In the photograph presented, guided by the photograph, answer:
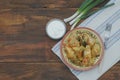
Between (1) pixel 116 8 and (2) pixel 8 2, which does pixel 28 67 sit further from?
(1) pixel 116 8

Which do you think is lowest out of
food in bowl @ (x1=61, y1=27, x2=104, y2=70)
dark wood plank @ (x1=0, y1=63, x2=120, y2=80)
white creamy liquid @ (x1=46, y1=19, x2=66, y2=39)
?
dark wood plank @ (x1=0, y1=63, x2=120, y2=80)

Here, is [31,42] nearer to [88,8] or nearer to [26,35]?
[26,35]

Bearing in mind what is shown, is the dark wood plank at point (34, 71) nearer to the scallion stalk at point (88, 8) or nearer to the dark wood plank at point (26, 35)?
the dark wood plank at point (26, 35)

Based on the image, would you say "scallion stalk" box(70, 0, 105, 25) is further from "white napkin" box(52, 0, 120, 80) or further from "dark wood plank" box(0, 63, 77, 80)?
"dark wood plank" box(0, 63, 77, 80)

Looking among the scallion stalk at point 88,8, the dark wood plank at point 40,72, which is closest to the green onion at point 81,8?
the scallion stalk at point 88,8

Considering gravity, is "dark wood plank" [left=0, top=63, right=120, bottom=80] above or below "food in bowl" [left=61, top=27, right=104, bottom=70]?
below

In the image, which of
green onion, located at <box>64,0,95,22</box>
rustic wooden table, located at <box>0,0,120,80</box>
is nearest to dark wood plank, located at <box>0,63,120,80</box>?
rustic wooden table, located at <box>0,0,120,80</box>
